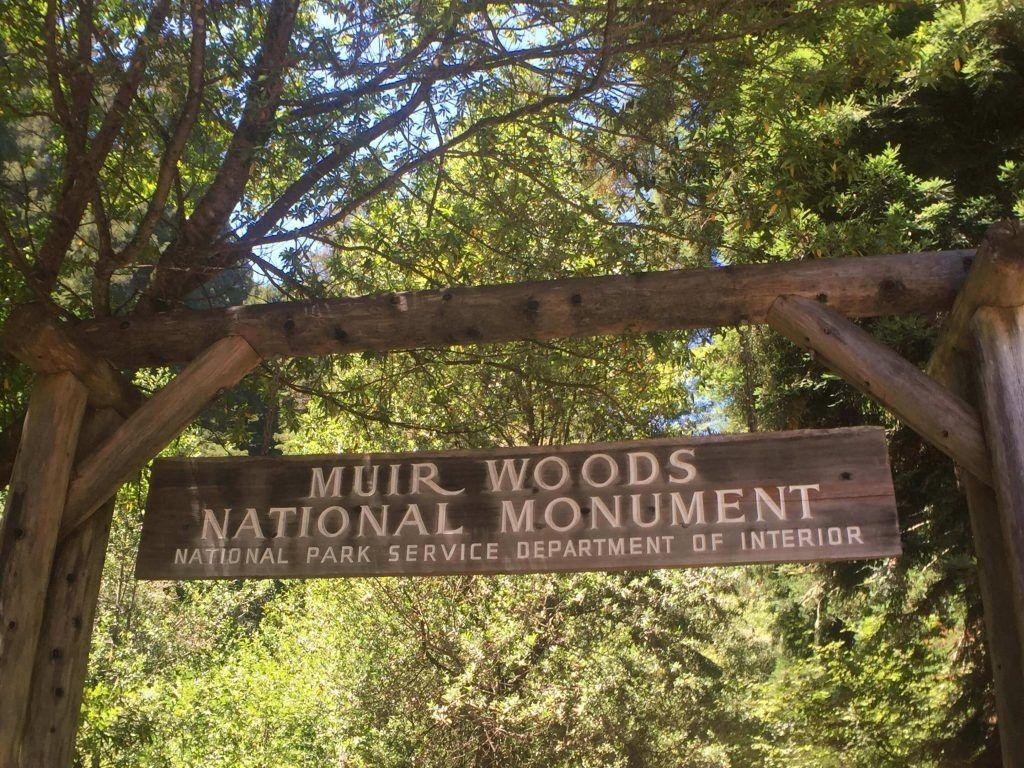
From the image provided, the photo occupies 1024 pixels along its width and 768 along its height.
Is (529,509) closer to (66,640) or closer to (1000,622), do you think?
(1000,622)

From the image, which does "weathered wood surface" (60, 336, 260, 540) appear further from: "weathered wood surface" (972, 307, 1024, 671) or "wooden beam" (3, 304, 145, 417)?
"weathered wood surface" (972, 307, 1024, 671)

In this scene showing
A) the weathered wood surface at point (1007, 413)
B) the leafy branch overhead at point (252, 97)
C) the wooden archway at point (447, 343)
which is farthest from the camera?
the leafy branch overhead at point (252, 97)

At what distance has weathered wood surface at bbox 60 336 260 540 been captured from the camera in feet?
12.2

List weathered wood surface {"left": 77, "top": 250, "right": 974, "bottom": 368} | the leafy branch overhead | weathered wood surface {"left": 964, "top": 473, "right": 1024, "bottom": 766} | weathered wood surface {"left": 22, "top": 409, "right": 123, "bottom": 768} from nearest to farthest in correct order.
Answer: weathered wood surface {"left": 964, "top": 473, "right": 1024, "bottom": 766} → weathered wood surface {"left": 22, "top": 409, "right": 123, "bottom": 768} → weathered wood surface {"left": 77, "top": 250, "right": 974, "bottom": 368} → the leafy branch overhead

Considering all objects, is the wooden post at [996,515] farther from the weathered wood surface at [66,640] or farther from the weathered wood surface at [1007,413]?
the weathered wood surface at [66,640]

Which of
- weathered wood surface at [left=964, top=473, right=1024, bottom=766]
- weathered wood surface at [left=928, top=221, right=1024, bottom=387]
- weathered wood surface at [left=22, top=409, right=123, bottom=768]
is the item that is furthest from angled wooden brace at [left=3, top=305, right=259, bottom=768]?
weathered wood surface at [left=964, top=473, right=1024, bottom=766]

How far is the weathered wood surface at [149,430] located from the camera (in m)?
3.71

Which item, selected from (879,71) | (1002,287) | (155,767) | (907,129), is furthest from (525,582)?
(1002,287)

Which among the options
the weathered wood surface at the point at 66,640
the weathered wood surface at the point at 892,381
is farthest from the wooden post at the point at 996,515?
the weathered wood surface at the point at 66,640

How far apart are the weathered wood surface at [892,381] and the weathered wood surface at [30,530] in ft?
9.76

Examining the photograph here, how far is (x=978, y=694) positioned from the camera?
24.2 feet

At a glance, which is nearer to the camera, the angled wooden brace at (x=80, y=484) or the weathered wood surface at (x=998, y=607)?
the weathered wood surface at (x=998, y=607)

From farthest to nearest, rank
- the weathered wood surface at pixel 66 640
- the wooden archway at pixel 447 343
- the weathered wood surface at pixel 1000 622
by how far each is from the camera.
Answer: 1. the weathered wood surface at pixel 66 640
2. the wooden archway at pixel 447 343
3. the weathered wood surface at pixel 1000 622

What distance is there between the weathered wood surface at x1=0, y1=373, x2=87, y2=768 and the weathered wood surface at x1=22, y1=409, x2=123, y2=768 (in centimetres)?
11
